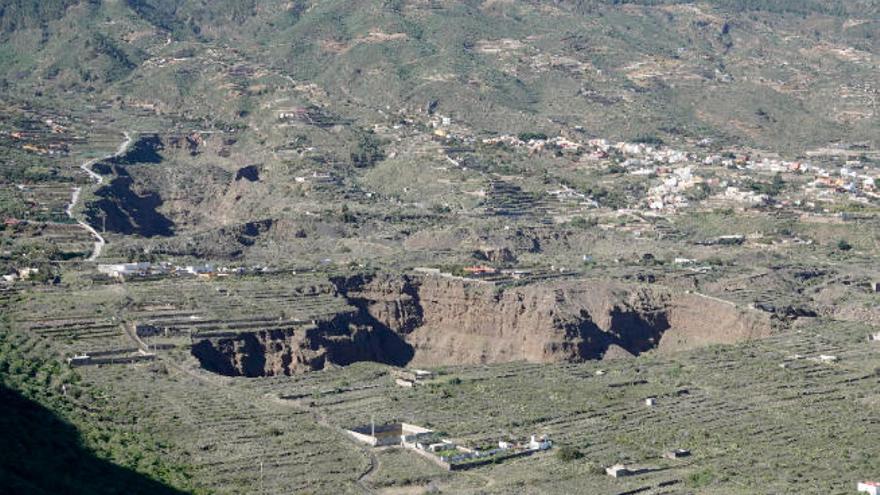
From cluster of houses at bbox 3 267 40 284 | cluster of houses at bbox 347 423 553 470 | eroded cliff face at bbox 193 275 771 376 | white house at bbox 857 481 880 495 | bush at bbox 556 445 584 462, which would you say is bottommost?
eroded cliff face at bbox 193 275 771 376

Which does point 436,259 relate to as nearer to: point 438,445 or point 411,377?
point 411,377

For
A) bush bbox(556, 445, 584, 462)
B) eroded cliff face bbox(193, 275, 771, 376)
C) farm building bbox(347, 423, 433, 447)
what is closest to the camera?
bush bbox(556, 445, 584, 462)

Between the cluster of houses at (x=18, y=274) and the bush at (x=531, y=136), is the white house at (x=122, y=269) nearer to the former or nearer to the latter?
the cluster of houses at (x=18, y=274)

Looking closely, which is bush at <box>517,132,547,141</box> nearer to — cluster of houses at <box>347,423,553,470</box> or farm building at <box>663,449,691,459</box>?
cluster of houses at <box>347,423,553,470</box>

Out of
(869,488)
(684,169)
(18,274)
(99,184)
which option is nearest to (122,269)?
(18,274)

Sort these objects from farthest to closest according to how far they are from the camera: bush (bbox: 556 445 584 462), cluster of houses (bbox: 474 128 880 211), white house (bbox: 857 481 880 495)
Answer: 1. cluster of houses (bbox: 474 128 880 211)
2. bush (bbox: 556 445 584 462)
3. white house (bbox: 857 481 880 495)

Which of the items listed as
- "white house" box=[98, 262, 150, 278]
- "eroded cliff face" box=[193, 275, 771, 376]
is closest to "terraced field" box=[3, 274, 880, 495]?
"white house" box=[98, 262, 150, 278]

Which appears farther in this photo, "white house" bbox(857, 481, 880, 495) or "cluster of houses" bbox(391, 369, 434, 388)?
"cluster of houses" bbox(391, 369, 434, 388)
